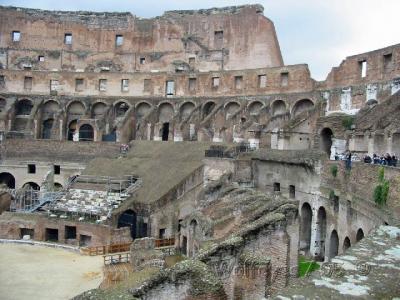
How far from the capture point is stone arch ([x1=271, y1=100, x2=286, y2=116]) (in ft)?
117

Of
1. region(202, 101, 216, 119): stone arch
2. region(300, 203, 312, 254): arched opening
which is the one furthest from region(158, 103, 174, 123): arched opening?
region(300, 203, 312, 254): arched opening

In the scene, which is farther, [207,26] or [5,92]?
[207,26]

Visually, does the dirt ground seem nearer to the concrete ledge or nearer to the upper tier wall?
the concrete ledge

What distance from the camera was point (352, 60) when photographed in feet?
102

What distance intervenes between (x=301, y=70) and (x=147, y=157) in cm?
1331

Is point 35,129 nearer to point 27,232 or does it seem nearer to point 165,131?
point 165,131

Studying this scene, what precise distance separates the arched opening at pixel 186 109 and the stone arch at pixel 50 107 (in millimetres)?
11480

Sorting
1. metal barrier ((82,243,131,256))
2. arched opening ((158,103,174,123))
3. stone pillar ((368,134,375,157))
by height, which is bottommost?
metal barrier ((82,243,131,256))

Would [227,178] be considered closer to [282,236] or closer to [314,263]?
[314,263]

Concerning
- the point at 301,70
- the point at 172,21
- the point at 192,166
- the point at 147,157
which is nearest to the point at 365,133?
the point at 192,166

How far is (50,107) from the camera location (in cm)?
4341

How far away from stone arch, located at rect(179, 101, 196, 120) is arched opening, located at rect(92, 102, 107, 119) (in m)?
7.20

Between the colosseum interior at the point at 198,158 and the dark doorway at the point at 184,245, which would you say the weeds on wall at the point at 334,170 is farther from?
the dark doorway at the point at 184,245

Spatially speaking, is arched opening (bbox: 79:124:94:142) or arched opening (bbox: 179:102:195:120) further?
arched opening (bbox: 79:124:94:142)
